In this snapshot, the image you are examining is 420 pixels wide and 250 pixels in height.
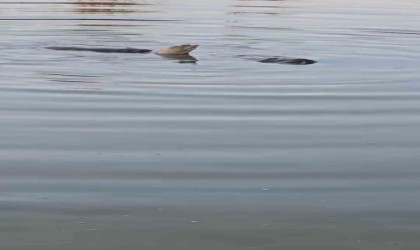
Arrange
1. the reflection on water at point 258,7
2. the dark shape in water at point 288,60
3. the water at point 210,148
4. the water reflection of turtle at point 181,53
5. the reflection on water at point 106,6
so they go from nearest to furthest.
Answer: the water at point 210,148 → the dark shape in water at point 288,60 → the water reflection of turtle at point 181,53 → the reflection on water at point 106,6 → the reflection on water at point 258,7

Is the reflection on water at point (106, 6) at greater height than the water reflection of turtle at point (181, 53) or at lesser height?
lesser

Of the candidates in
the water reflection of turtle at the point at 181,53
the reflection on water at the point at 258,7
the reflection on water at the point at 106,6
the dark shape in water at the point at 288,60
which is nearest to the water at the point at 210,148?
the water reflection of turtle at the point at 181,53

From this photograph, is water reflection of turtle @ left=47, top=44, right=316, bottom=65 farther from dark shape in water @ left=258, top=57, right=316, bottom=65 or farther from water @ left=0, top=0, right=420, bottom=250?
water @ left=0, top=0, right=420, bottom=250

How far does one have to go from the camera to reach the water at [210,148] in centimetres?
667

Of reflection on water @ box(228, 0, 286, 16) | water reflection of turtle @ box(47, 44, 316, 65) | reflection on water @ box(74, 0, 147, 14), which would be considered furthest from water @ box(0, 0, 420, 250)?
reflection on water @ box(228, 0, 286, 16)

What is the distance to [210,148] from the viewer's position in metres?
8.95

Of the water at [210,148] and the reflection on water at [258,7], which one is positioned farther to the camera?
the reflection on water at [258,7]

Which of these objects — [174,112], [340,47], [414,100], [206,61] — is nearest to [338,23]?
[340,47]

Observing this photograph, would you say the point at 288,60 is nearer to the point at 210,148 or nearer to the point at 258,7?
the point at 210,148

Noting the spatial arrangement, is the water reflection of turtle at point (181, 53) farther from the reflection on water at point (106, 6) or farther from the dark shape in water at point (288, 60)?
the reflection on water at point (106, 6)

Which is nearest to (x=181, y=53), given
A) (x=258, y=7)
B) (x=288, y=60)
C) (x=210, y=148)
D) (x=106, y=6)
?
(x=288, y=60)

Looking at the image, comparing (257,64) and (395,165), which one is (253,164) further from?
(257,64)

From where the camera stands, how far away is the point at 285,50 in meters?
17.0

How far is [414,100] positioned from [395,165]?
3443mm
